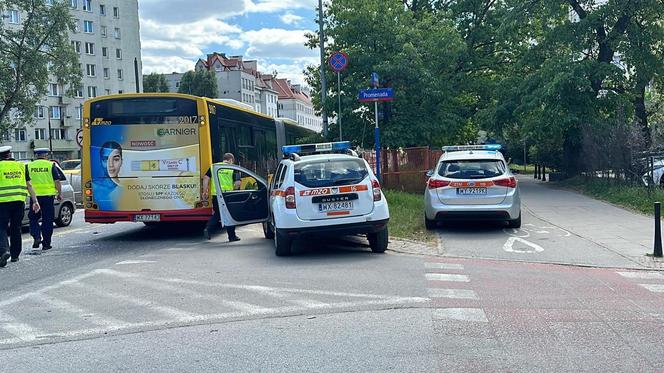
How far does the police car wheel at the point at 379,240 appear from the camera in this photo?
1116 centimetres

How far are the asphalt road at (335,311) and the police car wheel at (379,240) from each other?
0.58ft

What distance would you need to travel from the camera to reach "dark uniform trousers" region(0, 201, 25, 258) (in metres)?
10.9

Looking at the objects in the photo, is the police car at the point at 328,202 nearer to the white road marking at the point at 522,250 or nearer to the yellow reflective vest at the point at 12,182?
the white road marking at the point at 522,250

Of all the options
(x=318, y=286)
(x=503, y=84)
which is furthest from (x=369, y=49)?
(x=318, y=286)

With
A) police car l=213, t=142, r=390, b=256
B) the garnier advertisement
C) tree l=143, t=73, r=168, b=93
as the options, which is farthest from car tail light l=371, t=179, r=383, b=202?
tree l=143, t=73, r=168, b=93

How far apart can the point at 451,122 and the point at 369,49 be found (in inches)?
182

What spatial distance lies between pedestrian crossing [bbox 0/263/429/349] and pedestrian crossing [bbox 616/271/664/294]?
293 cm

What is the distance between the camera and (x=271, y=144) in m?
19.9

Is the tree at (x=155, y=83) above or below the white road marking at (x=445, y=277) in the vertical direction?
above

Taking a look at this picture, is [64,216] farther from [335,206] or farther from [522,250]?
[522,250]

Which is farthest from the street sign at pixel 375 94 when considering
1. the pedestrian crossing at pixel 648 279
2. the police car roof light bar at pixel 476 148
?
the pedestrian crossing at pixel 648 279

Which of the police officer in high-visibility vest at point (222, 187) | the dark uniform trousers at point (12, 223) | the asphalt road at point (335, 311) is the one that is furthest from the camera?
the police officer in high-visibility vest at point (222, 187)

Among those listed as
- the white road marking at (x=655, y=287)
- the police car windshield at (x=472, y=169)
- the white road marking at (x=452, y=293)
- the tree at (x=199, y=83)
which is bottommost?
the white road marking at (x=655, y=287)

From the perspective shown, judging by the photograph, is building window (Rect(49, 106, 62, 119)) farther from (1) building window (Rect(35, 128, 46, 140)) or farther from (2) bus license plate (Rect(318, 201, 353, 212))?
(2) bus license plate (Rect(318, 201, 353, 212))
